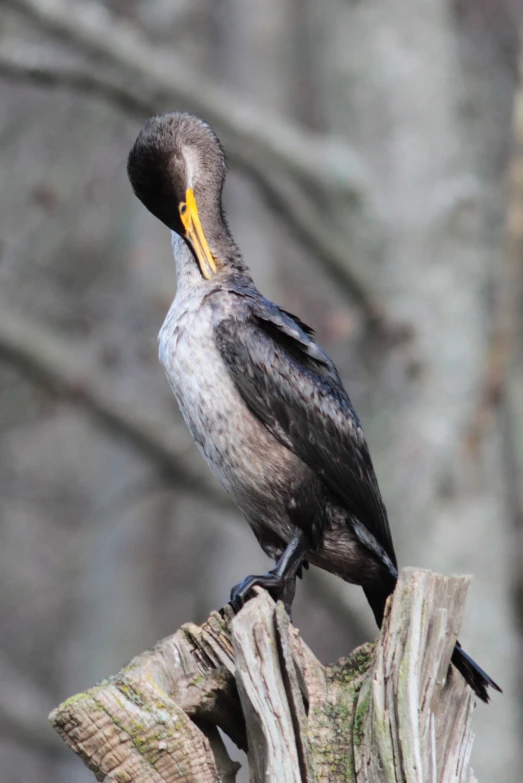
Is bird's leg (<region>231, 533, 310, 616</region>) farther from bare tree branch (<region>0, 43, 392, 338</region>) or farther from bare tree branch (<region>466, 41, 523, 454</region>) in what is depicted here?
bare tree branch (<region>0, 43, 392, 338</region>)

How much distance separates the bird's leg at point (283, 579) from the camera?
13.3ft

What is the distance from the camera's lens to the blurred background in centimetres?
843

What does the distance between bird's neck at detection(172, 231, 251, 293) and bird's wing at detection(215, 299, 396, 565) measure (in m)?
0.35


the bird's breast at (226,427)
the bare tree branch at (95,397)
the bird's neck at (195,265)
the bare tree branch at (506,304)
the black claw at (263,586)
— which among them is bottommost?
the black claw at (263,586)

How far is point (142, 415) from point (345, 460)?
181 inches

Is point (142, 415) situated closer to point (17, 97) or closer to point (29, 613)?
point (17, 97)

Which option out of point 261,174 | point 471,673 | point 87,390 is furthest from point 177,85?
point 471,673

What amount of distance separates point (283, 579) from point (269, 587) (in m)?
0.07

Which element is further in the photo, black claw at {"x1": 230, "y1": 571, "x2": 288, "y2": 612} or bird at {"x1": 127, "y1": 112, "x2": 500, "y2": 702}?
bird at {"x1": 127, "y1": 112, "x2": 500, "y2": 702}

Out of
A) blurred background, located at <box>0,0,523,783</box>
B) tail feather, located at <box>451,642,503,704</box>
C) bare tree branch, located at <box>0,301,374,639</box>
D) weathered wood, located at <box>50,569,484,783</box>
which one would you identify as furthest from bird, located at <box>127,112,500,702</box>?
bare tree branch, located at <box>0,301,374,639</box>

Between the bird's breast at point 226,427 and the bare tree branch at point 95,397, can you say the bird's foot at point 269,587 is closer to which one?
the bird's breast at point 226,427

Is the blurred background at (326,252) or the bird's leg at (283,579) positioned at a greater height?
the blurred background at (326,252)

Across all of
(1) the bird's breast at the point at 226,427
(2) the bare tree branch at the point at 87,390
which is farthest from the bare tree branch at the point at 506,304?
(1) the bird's breast at the point at 226,427

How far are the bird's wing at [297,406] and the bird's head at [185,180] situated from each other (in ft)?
1.29
